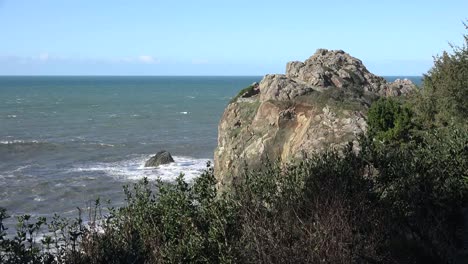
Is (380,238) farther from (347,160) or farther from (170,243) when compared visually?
(170,243)

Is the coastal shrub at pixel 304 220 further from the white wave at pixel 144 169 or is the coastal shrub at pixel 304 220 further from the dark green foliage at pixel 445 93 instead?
the white wave at pixel 144 169

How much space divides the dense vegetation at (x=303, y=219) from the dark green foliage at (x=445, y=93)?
414 inches

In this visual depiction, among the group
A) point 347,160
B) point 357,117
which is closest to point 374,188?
point 347,160

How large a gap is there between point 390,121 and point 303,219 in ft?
64.1

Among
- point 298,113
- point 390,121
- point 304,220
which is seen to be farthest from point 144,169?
point 304,220

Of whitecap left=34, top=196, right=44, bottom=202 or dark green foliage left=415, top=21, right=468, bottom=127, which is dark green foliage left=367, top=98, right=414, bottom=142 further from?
whitecap left=34, top=196, right=44, bottom=202

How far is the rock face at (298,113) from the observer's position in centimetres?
3147

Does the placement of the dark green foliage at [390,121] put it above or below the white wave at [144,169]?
above

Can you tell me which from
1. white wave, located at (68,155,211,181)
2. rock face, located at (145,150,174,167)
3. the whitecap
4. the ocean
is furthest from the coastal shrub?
rock face, located at (145,150,174,167)

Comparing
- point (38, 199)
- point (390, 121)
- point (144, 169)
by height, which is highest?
point (390, 121)

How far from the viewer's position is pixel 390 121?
1192 inches

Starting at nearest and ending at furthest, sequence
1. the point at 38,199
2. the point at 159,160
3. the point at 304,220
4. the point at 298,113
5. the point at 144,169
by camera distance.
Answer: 1. the point at 304,220
2. the point at 298,113
3. the point at 38,199
4. the point at 144,169
5. the point at 159,160

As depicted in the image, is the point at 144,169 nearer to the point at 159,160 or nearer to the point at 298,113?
the point at 159,160

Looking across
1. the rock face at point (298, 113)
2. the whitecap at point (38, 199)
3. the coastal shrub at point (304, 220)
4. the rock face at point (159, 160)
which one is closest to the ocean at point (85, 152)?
the whitecap at point (38, 199)
